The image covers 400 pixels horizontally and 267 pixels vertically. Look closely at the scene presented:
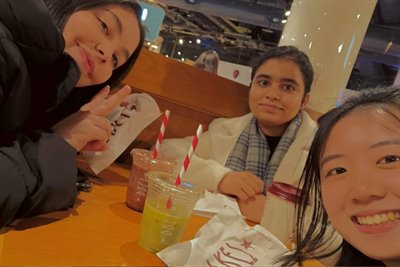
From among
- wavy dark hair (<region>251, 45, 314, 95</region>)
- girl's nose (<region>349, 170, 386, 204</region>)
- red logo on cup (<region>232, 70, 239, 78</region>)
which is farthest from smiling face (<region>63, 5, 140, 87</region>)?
red logo on cup (<region>232, 70, 239, 78</region>)

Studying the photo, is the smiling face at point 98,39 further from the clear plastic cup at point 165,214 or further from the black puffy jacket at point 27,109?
the clear plastic cup at point 165,214

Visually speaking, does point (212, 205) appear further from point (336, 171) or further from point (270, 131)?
point (270, 131)

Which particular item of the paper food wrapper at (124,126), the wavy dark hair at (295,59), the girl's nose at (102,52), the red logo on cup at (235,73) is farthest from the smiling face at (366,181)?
the red logo on cup at (235,73)

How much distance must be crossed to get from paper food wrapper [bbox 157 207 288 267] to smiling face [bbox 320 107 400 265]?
189 mm

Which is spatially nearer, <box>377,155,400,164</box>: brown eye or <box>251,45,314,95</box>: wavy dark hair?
<box>377,155,400,164</box>: brown eye

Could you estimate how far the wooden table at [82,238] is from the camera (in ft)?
2.39

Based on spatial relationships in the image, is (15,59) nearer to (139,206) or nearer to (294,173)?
(139,206)

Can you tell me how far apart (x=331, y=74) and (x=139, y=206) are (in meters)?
1.79

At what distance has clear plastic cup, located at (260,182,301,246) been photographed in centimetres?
126

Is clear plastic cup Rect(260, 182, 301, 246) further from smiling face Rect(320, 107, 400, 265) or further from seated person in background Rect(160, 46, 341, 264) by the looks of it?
seated person in background Rect(160, 46, 341, 264)

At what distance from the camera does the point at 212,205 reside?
Result: 4.46 ft

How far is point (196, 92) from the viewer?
7.02ft

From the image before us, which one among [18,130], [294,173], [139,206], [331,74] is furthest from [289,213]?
[331,74]

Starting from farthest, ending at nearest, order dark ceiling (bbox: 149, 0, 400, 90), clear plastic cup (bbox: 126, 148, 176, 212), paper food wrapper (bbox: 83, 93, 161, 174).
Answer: dark ceiling (bbox: 149, 0, 400, 90) → paper food wrapper (bbox: 83, 93, 161, 174) → clear plastic cup (bbox: 126, 148, 176, 212)
